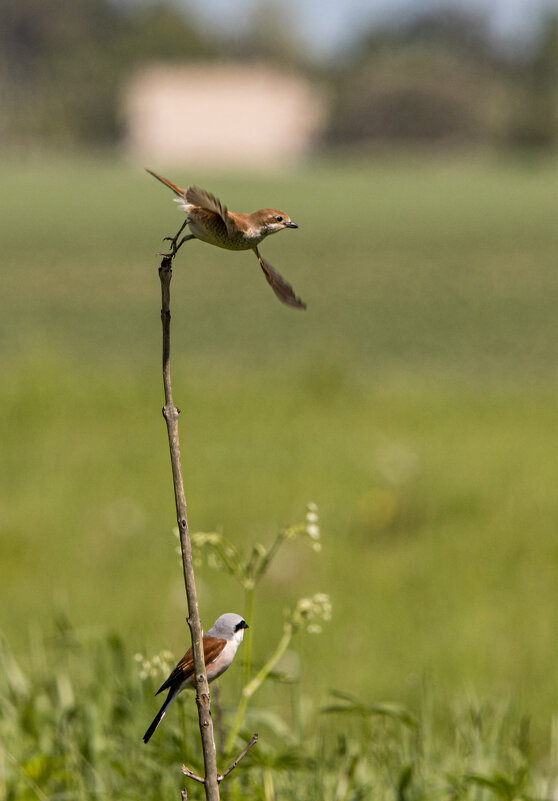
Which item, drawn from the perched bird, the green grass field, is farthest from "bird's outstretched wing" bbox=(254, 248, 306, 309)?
the green grass field

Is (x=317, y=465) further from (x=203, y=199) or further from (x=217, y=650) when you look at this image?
(x=203, y=199)

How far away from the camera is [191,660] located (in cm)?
102

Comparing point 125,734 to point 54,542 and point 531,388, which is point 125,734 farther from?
point 531,388

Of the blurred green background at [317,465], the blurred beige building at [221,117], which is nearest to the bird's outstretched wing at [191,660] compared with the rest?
the blurred green background at [317,465]

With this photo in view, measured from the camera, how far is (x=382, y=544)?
5121 millimetres

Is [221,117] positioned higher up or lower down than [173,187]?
higher up

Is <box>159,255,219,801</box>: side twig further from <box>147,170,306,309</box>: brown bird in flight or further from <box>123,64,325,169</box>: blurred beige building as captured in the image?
<box>123,64,325,169</box>: blurred beige building

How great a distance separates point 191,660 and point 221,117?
82.4 m

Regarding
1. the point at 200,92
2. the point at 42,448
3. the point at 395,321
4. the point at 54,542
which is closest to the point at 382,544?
the point at 54,542

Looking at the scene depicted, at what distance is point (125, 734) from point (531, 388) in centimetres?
720

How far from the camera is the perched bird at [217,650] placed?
0.94 metres

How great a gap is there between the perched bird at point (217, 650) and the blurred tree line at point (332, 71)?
85.4m

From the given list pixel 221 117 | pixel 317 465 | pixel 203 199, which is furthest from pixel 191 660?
pixel 221 117

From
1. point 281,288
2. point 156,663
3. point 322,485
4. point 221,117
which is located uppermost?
point 221,117
